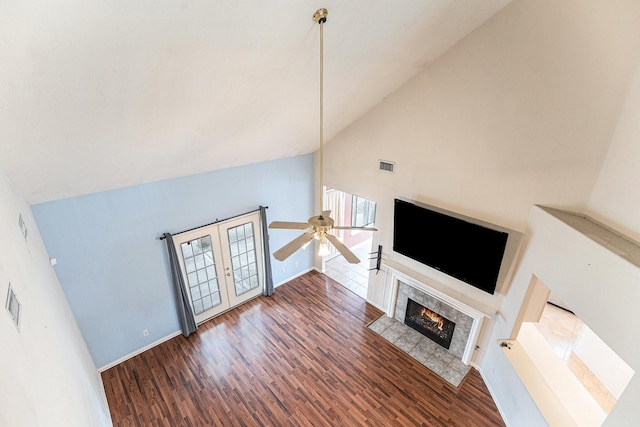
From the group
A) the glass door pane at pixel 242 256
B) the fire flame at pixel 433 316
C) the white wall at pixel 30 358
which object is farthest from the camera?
the glass door pane at pixel 242 256

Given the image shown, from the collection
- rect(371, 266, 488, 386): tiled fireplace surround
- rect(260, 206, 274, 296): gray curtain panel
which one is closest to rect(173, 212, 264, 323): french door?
rect(260, 206, 274, 296): gray curtain panel

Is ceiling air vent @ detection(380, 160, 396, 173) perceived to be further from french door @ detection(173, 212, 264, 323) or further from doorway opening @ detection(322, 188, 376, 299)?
french door @ detection(173, 212, 264, 323)

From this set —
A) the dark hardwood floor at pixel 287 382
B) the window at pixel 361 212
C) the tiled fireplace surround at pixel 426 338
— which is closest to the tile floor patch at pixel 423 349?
the tiled fireplace surround at pixel 426 338

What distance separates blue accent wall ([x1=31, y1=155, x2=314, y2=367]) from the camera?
4.01 meters

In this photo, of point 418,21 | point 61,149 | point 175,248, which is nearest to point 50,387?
point 61,149

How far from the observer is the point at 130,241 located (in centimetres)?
451

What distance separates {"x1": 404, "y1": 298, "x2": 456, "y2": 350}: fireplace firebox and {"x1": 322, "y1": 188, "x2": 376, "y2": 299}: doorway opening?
3.65 feet

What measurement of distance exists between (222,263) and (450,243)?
3956 mm

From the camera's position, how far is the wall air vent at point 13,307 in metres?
1.43

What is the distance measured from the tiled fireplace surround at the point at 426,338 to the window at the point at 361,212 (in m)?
2.92

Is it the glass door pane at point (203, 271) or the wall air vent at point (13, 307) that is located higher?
the wall air vent at point (13, 307)

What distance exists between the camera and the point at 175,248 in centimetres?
499

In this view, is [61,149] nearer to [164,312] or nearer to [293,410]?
[164,312]

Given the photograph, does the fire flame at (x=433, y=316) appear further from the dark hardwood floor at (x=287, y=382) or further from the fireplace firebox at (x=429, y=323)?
the dark hardwood floor at (x=287, y=382)
